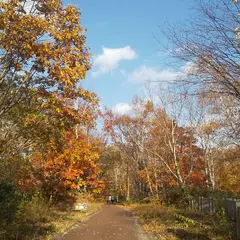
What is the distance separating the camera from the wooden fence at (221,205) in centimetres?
1103

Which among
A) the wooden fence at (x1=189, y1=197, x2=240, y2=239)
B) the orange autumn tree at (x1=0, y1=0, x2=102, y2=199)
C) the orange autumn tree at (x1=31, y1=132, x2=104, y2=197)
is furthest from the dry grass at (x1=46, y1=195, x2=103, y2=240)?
the wooden fence at (x1=189, y1=197, x2=240, y2=239)

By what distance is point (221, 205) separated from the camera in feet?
49.8

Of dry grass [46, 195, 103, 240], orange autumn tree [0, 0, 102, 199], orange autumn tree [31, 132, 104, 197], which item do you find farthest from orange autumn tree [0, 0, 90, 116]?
orange autumn tree [31, 132, 104, 197]

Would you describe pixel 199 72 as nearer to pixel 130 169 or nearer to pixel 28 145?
pixel 28 145

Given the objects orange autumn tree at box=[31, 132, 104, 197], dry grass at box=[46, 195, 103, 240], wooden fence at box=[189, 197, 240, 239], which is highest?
orange autumn tree at box=[31, 132, 104, 197]

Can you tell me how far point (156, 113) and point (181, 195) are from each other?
25.9ft

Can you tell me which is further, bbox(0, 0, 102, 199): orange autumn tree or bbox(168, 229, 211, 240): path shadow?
bbox(168, 229, 211, 240): path shadow

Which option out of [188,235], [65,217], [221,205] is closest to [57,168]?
[65,217]

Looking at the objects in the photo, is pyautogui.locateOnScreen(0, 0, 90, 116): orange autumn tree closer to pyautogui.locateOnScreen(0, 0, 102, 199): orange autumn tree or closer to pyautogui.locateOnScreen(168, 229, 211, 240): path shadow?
pyautogui.locateOnScreen(0, 0, 102, 199): orange autumn tree

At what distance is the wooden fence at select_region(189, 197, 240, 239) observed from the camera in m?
11.0

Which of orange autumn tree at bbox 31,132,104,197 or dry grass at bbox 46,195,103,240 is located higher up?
orange autumn tree at bbox 31,132,104,197

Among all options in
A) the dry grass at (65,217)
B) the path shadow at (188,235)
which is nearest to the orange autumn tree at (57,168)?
the dry grass at (65,217)

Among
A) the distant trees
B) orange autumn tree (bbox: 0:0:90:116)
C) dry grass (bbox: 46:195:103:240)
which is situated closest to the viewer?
orange autumn tree (bbox: 0:0:90:116)

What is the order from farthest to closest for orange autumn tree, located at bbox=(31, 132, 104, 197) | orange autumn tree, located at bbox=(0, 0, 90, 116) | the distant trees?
the distant trees
orange autumn tree, located at bbox=(31, 132, 104, 197)
orange autumn tree, located at bbox=(0, 0, 90, 116)
